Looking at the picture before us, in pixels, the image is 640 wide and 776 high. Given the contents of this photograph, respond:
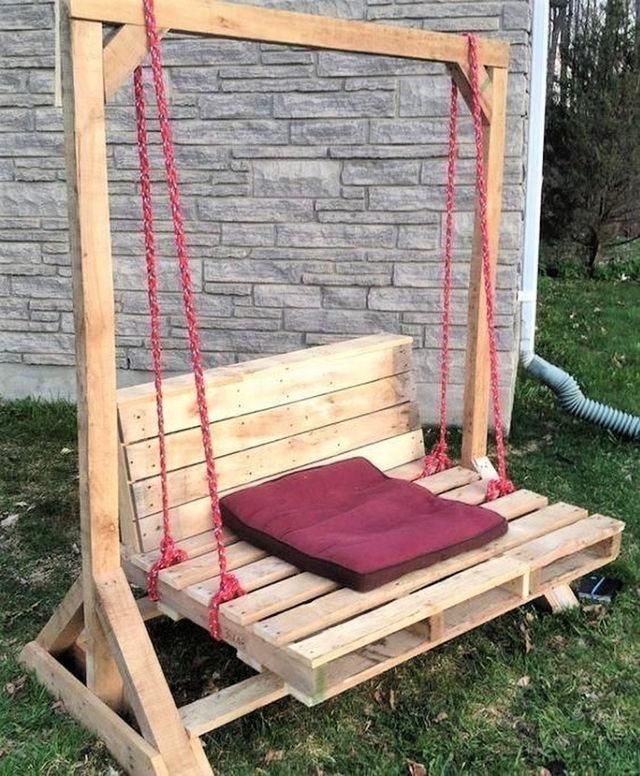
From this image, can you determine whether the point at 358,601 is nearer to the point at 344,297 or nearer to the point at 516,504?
the point at 516,504

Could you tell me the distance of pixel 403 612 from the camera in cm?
261

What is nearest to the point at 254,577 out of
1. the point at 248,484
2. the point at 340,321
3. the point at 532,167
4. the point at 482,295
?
the point at 248,484

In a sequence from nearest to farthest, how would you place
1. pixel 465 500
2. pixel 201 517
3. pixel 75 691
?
pixel 75 691 < pixel 201 517 < pixel 465 500

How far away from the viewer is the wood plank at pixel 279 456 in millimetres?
3158

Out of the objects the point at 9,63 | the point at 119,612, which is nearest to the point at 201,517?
the point at 119,612

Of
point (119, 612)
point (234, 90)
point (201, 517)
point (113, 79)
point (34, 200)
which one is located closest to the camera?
point (113, 79)

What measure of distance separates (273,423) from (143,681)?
3.87 feet

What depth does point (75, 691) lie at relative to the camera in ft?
9.55

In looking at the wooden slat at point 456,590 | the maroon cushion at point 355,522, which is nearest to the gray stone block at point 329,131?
the maroon cushion at point 355,522

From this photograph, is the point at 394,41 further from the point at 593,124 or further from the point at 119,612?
the point at 593,124

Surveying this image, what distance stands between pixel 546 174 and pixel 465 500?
715 cm

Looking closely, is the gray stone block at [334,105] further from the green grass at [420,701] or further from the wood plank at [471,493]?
the wood plank at [471,493]

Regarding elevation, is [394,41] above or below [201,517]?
above

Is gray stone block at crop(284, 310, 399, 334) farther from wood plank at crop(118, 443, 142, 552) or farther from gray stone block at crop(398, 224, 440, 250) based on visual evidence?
wood plank at crop(118, 443, 142, 552)
